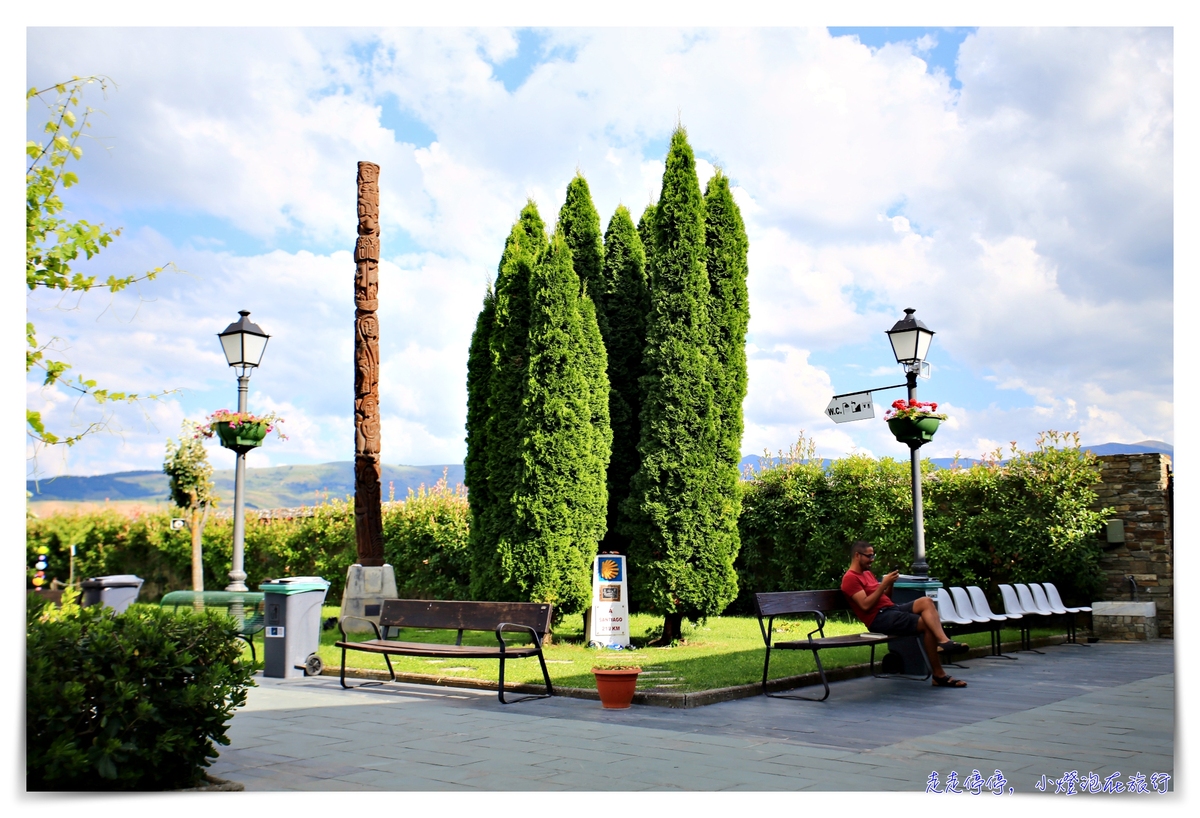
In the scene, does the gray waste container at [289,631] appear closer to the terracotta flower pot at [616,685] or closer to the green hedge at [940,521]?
the terracotta flower pot at [616,685]

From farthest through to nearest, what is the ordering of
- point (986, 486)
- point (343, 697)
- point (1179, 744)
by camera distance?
1. point (986, 486)
2. point (343, 697)
3. point (1179, 744)

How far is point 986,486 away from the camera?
45.1 feet

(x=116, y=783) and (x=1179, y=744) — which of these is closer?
(x=116, y=783)

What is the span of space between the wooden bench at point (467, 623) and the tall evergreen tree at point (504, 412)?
2.36m

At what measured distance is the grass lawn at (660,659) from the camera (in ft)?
28.2

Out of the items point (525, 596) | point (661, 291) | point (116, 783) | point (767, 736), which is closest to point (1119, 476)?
point (661, 291)

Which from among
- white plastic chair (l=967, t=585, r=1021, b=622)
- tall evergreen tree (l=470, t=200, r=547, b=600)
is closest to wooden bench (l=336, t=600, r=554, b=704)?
tall evergreen tree (l=470, t=200, r=547, b=600)

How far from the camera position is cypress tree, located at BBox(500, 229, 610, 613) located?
11102 millimetres

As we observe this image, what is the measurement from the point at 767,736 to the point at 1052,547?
856cm

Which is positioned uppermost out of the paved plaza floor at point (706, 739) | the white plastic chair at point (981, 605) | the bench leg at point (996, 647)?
the white plastic chair at point (981, 605)

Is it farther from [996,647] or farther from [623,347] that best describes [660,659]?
Answer: [623,347]

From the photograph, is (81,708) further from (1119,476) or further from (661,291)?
(1119,476)

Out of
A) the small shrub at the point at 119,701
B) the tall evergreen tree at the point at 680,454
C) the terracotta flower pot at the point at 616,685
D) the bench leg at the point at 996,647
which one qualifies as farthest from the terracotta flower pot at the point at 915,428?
the small shrub at the point at 119,701

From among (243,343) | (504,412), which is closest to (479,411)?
(504,412)
